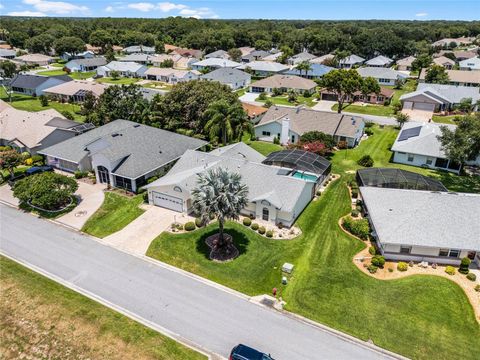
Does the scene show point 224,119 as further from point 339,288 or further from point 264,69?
point 264,69

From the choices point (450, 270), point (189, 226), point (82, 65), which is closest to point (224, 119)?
point (189, 226)

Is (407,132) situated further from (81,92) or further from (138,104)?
(81,92)

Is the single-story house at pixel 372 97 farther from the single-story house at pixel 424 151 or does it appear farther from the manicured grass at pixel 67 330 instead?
the manicured grass at pixel 67 330

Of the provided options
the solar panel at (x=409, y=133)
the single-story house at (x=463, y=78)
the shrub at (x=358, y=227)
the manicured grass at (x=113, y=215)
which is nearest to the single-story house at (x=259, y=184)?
the manicured grass at (x=113, y=215)

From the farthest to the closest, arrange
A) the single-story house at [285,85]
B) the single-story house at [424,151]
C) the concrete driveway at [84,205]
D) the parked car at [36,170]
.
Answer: the single-story house at [285,85] → the single-story house at [424,151] → the parked car at [36,170] → the concrete driveway at [84,205]

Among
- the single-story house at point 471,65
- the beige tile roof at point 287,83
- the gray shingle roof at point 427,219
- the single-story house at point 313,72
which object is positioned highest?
the single-story house at point 471,65

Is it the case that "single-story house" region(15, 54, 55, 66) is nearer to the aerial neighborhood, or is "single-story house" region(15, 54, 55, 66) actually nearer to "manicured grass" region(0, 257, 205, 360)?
the aerial neighborhood

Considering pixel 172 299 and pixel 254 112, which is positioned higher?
pixel 254 112

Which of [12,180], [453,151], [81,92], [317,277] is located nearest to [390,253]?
[317,277]
